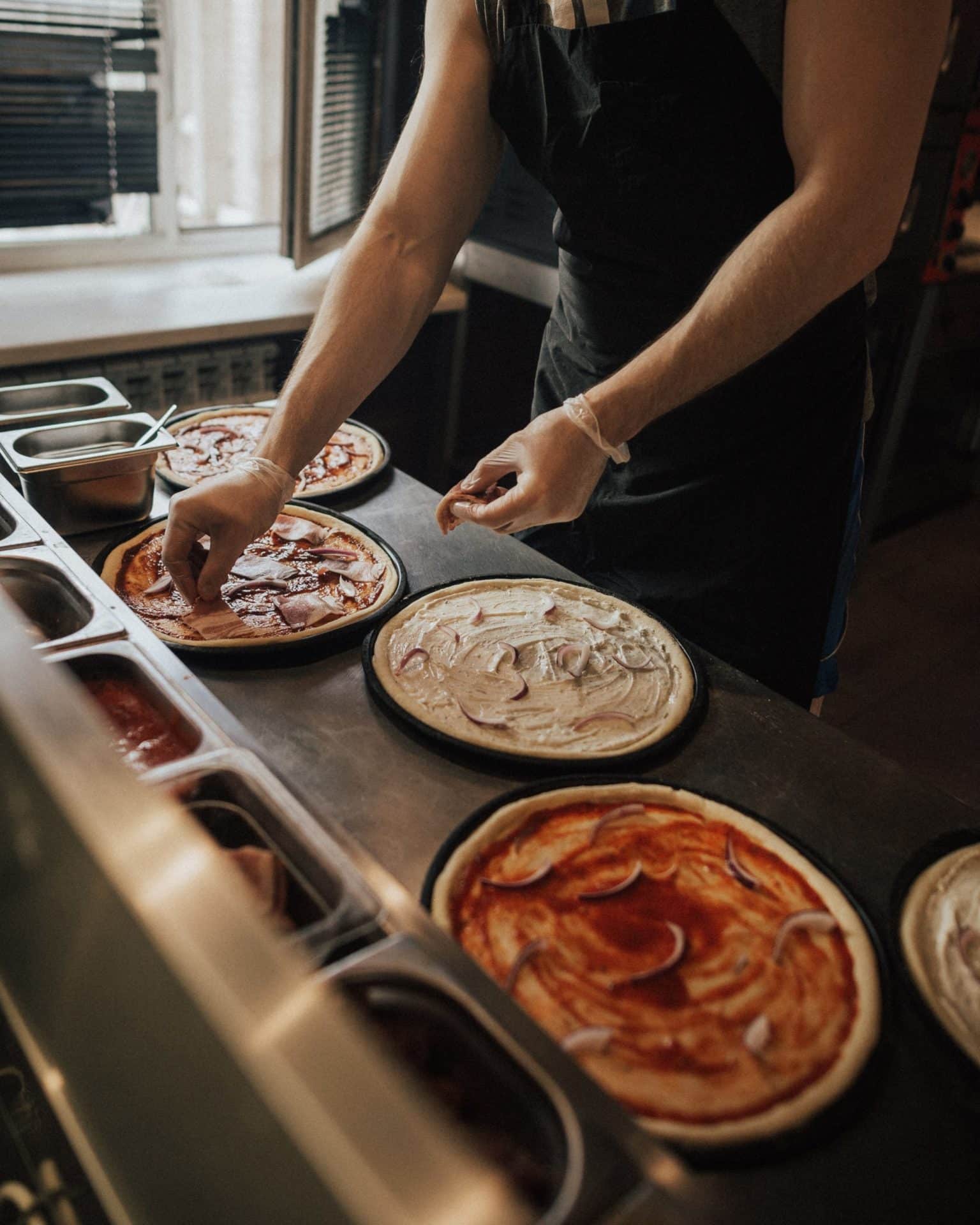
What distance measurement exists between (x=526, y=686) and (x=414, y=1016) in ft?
2.68

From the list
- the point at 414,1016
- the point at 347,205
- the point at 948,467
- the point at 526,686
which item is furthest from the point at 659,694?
the point at 948,467

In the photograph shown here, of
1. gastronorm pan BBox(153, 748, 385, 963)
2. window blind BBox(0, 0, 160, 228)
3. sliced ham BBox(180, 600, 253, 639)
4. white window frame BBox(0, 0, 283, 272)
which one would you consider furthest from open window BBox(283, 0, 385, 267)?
gastronorm pan BBox(153, 748, 385, 963)

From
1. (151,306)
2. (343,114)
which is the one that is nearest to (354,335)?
(151,306)

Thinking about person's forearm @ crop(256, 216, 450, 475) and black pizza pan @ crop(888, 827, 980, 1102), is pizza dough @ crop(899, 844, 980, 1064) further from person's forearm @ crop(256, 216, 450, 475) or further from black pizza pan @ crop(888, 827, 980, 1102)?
person's forearm @ crop(256, 216, 450, 475)

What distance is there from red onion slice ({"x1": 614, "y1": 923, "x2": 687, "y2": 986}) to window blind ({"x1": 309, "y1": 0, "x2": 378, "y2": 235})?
2.97 m

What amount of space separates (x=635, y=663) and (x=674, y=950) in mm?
564

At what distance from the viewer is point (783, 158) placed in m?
1.61

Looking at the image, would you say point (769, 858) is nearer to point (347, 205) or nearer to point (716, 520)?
point (716, 520)

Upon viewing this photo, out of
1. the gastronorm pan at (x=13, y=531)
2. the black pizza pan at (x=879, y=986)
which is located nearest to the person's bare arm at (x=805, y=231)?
the black pizza pan at (x=879, y=986)

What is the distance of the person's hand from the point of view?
1.45 meters

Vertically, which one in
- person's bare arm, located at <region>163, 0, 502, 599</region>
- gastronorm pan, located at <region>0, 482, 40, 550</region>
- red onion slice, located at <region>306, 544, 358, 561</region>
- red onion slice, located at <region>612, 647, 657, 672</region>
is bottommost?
red onion slice, located at <region>306, 544, 358, 561</region>

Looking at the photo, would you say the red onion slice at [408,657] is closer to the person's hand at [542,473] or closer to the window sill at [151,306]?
the person's hand at [542,473]

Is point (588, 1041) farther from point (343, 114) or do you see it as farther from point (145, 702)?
point (343, 114)

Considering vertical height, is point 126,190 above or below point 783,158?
below
